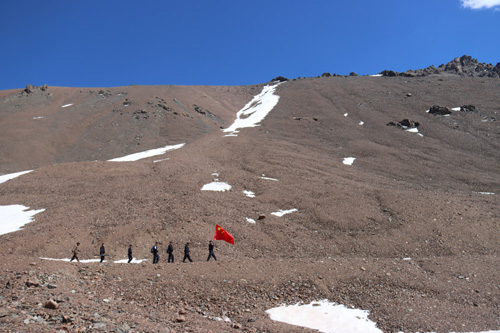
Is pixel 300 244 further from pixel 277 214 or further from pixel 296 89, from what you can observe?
pixel 296 89

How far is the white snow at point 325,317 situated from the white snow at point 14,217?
663 inches

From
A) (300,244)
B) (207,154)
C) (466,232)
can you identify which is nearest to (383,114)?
(207,154)

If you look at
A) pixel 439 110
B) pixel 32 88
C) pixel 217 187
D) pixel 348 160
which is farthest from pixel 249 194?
pixel 32 88

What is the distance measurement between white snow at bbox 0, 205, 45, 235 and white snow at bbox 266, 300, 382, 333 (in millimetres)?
16831

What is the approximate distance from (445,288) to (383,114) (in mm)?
46232

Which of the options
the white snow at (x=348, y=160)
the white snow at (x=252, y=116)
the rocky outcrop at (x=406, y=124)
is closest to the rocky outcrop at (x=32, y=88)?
the white snow at (x=252, y=116)

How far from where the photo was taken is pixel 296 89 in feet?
257

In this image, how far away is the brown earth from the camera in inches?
398

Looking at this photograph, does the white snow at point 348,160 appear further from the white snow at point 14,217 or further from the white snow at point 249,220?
the white snow at point 14,217

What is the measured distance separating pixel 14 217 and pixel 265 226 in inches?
642

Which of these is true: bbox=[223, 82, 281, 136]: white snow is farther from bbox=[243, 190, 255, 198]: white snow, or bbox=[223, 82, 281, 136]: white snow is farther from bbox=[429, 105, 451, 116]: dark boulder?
bbox=[429, 105, 451, 116]: dark boulder

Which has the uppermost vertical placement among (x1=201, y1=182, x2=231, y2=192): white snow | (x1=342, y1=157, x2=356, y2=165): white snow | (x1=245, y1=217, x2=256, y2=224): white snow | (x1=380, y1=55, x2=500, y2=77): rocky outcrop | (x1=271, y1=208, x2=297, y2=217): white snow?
(x1=380, y1=55, x2=500, y2=77): rocky outcrop

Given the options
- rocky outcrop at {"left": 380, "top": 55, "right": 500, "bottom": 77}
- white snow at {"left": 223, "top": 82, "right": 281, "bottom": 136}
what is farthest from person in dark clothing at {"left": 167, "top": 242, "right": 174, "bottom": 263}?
rocky outcrop at {"left": 380, "top": 55, "right": 500, "bottom": 77}

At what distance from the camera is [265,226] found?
62.6 feet
